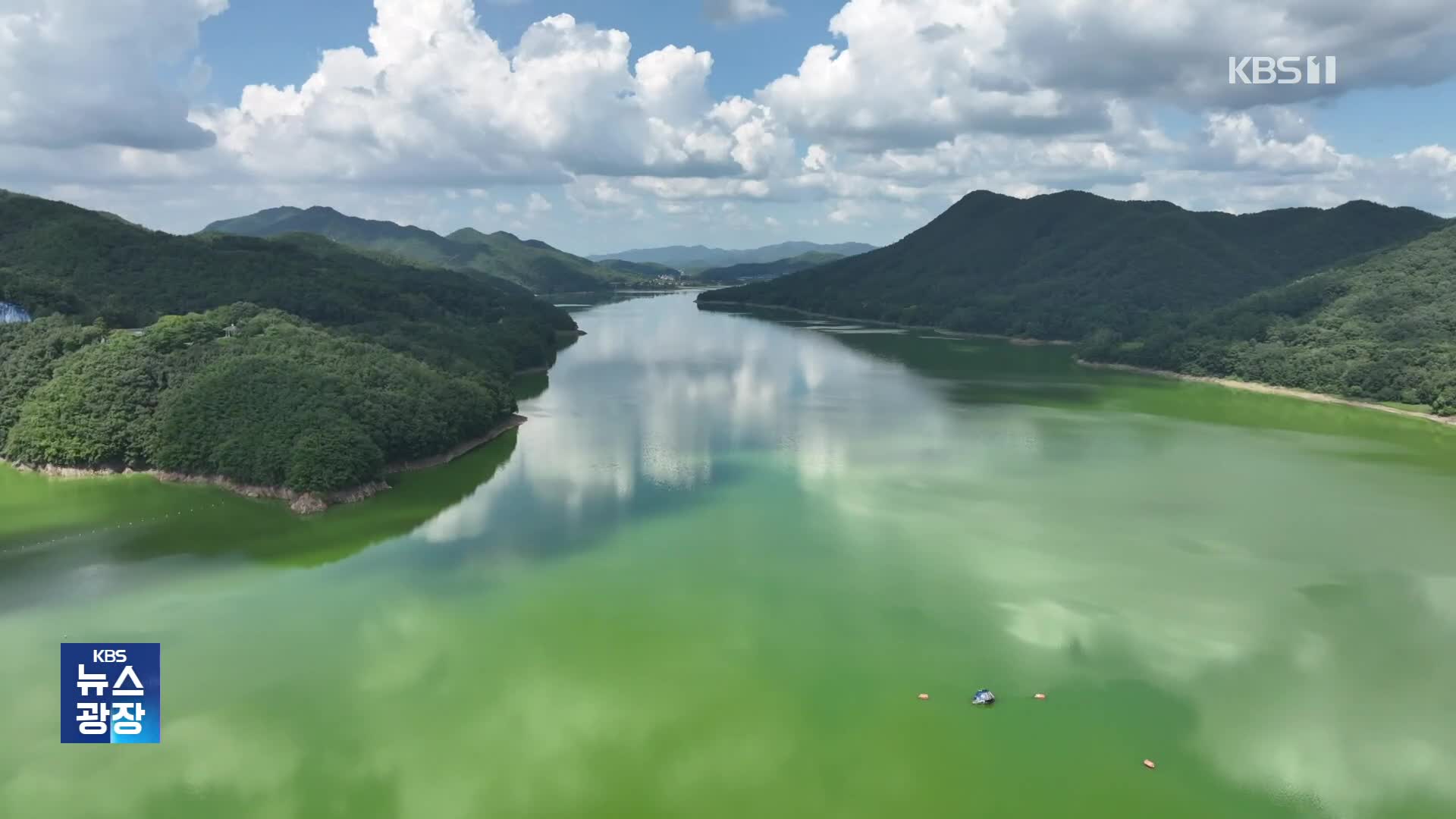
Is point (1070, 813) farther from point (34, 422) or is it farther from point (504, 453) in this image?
point (34, 422)

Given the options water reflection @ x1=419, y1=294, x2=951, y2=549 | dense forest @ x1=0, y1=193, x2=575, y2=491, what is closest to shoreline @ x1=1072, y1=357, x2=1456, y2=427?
water reflection @ x1=419, y1=294, x2=951, y2=549

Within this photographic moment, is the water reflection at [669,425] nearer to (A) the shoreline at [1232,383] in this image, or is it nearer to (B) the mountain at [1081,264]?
(A) the shoreline at [1232,383]

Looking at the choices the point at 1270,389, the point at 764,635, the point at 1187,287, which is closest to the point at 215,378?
the point at 764,635

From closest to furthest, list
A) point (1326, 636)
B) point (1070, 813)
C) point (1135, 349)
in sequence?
point (1070, 813) < point (1326, 636) < point (1135, 349)

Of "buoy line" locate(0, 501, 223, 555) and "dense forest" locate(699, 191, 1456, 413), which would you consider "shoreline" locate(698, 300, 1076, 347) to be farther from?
"buoy line" locate(0, 501, 223, 555)

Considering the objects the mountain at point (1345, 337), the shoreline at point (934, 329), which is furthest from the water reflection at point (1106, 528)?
the shoreline at point (934, 329)

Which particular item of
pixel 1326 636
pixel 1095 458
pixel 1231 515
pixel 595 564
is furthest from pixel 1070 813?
pixel 1095 458
